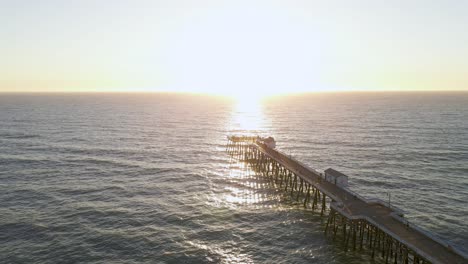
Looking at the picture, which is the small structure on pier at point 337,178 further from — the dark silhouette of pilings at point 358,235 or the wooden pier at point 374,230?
the dark silhouette of pilings at point 358,235

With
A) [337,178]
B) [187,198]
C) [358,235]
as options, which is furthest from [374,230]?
[187,198]

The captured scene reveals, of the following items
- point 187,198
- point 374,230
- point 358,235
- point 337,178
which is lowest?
point 358,235

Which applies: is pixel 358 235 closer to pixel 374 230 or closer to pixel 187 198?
pixel 374 230

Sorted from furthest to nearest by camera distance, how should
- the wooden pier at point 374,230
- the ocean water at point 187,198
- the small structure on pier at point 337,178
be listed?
the small structure on pier at point 337,178
the ocean water at point 187,198
the wooden pier at point 374,230

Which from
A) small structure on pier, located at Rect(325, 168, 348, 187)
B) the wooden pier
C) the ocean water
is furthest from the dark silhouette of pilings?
small structure on pier, located at Rect(325, 168, 348, 187)

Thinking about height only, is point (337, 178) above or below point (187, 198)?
above

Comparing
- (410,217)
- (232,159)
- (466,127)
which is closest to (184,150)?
(232,159)

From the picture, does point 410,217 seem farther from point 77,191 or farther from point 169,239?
point 77,191

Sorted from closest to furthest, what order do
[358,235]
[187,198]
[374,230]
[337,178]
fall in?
1. [374,230]
2. [358,235]
3. [337,178]
4. [187,198]

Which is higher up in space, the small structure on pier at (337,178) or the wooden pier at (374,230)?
the small structure on pier at (337,178)

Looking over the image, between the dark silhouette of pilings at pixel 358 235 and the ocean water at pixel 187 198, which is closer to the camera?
the dark silhouette of pilings at pixel 358 235

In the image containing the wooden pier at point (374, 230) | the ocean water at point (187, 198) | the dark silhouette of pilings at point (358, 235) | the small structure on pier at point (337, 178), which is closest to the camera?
the wooden pier at point (374, 230)

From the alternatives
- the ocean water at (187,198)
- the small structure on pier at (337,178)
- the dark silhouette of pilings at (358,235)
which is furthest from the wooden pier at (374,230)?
the ocean water at (187,198)
